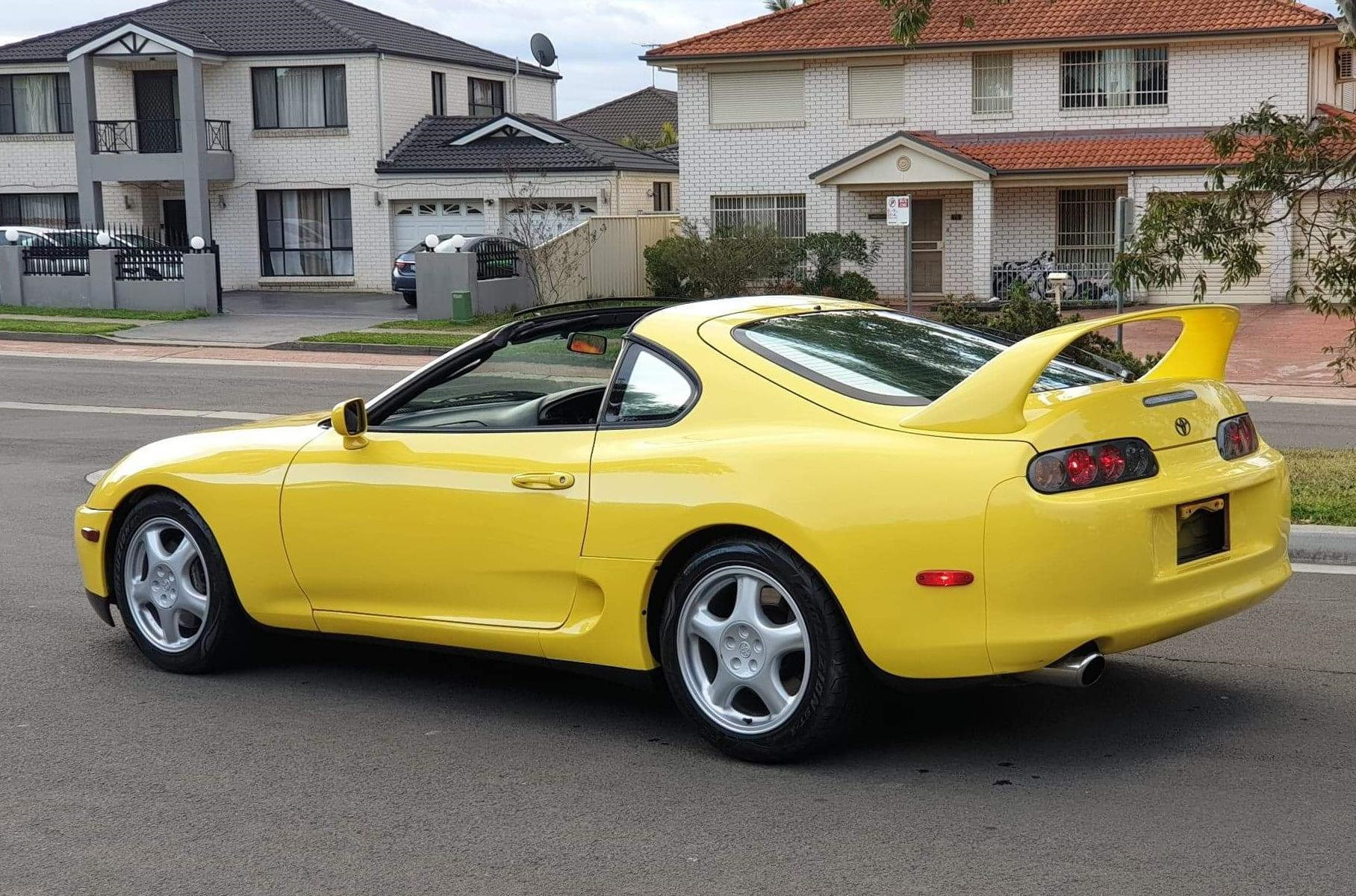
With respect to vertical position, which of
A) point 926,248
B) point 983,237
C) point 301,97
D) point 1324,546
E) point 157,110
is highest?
point 301,97

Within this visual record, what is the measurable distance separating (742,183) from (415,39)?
11.4 metres

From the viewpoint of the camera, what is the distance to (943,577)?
4793 mm

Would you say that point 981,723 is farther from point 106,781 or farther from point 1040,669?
point 106,781

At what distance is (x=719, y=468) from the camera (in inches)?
203

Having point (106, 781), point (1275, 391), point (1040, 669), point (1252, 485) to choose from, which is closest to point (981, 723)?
point (1040, 669)

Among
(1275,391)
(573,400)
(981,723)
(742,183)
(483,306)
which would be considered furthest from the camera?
(742,183)

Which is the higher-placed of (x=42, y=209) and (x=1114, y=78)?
(x=1114, y=78)

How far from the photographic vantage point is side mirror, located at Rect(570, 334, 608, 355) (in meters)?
6.10

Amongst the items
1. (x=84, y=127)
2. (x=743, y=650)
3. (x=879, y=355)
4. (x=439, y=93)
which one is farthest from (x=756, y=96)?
(x=743, y=650)

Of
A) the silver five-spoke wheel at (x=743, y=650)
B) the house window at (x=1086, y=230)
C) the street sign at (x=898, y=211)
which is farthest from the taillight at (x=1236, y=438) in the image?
the house window at (x=1086, y=230)

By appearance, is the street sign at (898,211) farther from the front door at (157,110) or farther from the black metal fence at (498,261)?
the front door at (157,110)

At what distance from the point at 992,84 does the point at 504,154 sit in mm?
11040

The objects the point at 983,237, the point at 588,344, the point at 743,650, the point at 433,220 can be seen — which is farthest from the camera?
the point at 433,220

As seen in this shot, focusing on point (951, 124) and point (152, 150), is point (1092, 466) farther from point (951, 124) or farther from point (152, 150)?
point (152, 150)
